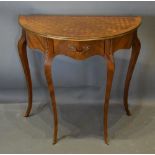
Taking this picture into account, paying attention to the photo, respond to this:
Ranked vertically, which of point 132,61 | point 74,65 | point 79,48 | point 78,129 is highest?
point 79,48

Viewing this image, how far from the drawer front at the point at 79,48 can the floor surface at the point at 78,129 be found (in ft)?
1.72

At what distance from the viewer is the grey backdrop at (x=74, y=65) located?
151 cm

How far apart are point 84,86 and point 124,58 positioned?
31 centimetres

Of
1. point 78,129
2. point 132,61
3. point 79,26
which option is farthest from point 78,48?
point 78,129

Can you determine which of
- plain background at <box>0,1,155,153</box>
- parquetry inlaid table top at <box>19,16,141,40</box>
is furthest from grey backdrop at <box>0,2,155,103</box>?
parquetry inlaid table top at <box>19,16,141,40</box>

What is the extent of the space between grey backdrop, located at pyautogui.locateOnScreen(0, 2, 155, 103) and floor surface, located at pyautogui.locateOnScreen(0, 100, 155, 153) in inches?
2.9

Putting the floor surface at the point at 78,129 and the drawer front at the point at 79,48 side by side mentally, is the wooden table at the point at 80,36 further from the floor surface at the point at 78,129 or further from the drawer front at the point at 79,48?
the floor surface at the point at 78,129

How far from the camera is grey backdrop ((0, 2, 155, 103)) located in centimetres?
151

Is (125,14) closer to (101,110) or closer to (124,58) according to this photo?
(124,58)

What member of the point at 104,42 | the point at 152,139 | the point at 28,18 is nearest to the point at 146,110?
the point at 152,139

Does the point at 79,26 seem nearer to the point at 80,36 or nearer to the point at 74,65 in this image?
the point at 80,36

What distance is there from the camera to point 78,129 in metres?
1.61

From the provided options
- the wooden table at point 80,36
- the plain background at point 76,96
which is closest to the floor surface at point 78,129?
the plain background at point 76,96

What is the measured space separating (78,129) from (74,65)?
0.39 meters
